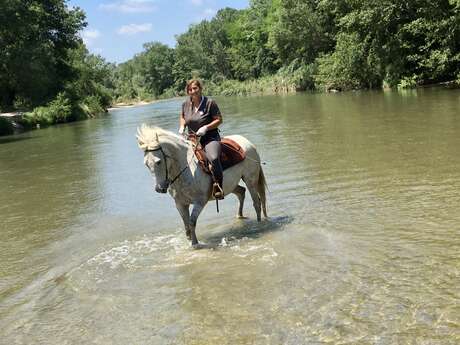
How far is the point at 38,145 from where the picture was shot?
28.2m

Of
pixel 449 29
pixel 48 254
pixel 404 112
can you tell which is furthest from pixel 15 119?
pixel 48 254

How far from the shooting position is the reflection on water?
5.06 m

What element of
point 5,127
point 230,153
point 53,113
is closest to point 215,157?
point 230,153

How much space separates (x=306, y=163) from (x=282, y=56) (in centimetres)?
6633

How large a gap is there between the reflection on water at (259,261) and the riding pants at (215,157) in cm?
109

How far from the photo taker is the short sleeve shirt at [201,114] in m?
7.99

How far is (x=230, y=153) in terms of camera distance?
27.8 ft

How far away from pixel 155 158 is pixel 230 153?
1.82m

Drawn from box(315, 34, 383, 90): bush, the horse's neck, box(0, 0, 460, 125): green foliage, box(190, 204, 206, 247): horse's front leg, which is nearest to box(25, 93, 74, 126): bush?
box(0, 0, 460, 125): green foliage

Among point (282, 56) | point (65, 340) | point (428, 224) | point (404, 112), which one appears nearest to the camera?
point (65, 340)

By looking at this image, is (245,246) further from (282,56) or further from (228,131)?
(282,56)

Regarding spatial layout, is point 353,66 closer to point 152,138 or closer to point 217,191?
point 217,191

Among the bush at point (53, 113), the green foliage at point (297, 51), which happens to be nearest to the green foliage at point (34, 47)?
the green foliage at point (297, 51)

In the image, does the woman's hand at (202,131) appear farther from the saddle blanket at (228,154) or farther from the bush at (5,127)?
the bush at (5,127)
